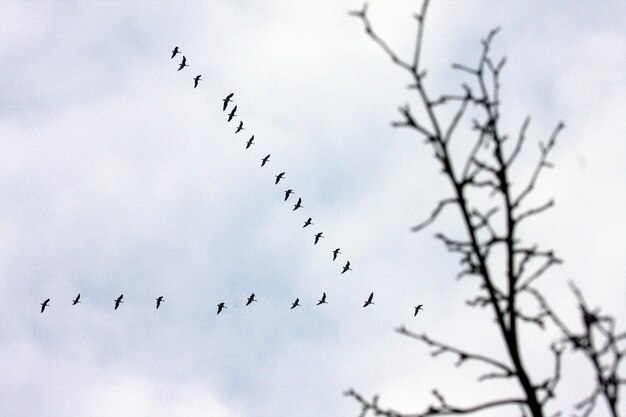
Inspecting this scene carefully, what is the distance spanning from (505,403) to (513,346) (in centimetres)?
50

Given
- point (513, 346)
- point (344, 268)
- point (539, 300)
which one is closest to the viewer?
point (513, 346)

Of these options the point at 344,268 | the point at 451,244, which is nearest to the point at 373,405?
the point at 451,244

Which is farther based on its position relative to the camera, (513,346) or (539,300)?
(539,300)

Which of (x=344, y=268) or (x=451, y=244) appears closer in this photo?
(x=451, y=244)

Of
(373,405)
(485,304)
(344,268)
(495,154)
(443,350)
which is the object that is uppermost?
(344,268)

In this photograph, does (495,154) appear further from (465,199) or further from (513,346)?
(513,346)

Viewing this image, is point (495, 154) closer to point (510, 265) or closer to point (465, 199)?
point (465, 199)

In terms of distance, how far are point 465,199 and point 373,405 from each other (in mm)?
1986

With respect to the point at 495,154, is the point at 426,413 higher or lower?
lower

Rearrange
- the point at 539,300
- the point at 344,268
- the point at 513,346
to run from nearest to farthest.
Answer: the point at 513,346 < the point at 539,300 < the point at 344,268

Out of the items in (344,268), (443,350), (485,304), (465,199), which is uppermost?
(344,268)

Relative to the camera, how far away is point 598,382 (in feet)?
21.2

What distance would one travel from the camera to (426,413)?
644cm

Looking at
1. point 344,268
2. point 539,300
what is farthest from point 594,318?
point 344,268
